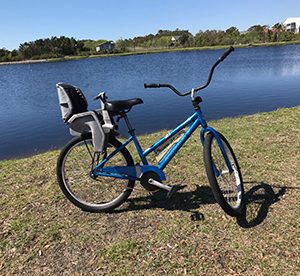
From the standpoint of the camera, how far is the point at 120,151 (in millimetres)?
3791

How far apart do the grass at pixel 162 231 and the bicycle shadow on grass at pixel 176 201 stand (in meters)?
0.01

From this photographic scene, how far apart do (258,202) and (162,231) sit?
130cm

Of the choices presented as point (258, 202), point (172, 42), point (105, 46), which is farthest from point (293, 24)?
point (258, 202)

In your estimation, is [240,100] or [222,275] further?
[240,100]

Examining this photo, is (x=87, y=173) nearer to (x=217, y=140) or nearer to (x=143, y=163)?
(x=143, y=163)

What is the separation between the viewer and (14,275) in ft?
9.66

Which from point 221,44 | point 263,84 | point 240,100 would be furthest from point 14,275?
point 221,44

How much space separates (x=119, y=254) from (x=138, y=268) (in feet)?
0.90

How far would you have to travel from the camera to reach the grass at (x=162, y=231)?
116 inches

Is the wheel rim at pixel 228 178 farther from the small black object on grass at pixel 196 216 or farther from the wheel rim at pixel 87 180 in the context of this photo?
the wheel rim at pixel 87 180

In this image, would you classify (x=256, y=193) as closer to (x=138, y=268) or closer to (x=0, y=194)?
(x=138, y=268)

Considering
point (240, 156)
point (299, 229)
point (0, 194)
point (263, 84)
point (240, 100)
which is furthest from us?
point (263, 84)

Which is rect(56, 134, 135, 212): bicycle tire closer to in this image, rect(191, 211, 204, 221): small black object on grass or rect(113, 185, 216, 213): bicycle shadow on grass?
rect(113, 185, 216, 213): bicycle shadow on grass

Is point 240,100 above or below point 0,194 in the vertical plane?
below
